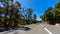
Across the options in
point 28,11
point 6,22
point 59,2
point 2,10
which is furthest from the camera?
point 28,11

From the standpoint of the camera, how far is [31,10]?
284ft

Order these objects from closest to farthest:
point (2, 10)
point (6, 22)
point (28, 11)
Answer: point (2, 10) → point (6, 22) → point (28, 11)

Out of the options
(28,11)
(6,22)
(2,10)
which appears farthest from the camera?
(28,11)

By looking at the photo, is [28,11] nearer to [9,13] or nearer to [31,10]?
[31,10]

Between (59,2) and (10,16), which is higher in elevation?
(59,2)

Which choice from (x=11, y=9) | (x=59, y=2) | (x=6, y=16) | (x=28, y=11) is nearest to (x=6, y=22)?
(x=6, y=16)

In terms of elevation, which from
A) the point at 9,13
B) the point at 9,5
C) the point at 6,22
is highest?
the point at 9,5

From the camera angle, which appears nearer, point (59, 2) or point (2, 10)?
point (2, 10)

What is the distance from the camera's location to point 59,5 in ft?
156

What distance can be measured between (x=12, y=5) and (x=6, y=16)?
4118 millimetres

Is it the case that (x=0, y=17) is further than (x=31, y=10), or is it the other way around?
(x=31, y=10)

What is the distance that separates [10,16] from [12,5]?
11.2ft

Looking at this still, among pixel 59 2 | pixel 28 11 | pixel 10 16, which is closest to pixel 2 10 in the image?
pixel 10 16

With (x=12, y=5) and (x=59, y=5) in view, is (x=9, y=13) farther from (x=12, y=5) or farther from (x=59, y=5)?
(x=59, y=5)
